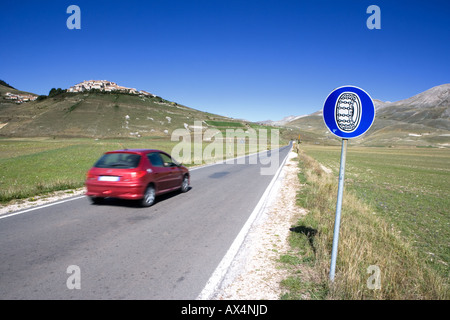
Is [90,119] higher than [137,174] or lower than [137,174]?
higher

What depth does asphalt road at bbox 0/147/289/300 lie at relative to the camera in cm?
330

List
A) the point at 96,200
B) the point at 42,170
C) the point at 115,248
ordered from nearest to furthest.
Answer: the point at 115,248, the point at 96,200, the point at 42,170

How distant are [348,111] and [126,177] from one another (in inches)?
232

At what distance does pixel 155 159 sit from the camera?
8.15m

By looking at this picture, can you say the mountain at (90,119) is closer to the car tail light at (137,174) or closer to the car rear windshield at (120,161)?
the car rear windshield at (120,161)

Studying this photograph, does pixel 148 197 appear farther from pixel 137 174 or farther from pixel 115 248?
pixel 115 248

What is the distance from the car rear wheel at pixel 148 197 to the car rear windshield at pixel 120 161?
0.86 m

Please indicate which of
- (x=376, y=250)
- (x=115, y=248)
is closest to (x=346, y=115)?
(x=376, y=250)

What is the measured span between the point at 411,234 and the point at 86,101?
404 feet

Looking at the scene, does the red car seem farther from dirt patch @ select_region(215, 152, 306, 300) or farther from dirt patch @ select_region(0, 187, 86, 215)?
dirt patch @ select_region(215, 152, 306, 300)

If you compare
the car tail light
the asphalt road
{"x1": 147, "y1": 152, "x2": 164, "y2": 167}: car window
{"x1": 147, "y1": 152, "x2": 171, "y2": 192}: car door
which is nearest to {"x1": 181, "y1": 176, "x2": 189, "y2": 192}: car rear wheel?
{"x1": 147, "y1": 152, "x2": 171, "y2": 192}: car door

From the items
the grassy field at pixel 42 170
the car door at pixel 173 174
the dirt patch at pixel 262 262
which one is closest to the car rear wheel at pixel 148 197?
the car door at pixel 173 174

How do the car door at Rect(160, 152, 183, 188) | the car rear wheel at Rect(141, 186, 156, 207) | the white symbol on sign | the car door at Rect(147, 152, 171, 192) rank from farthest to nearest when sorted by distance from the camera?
1. the car door at Rect(160, 152, 183, 188)
2. the car door at Rect(147, 152, 171, 192)
3. the car rear wheel at Rect(141, 186, 156, 207)
4. the white symbol on sign

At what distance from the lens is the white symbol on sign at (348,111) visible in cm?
333
